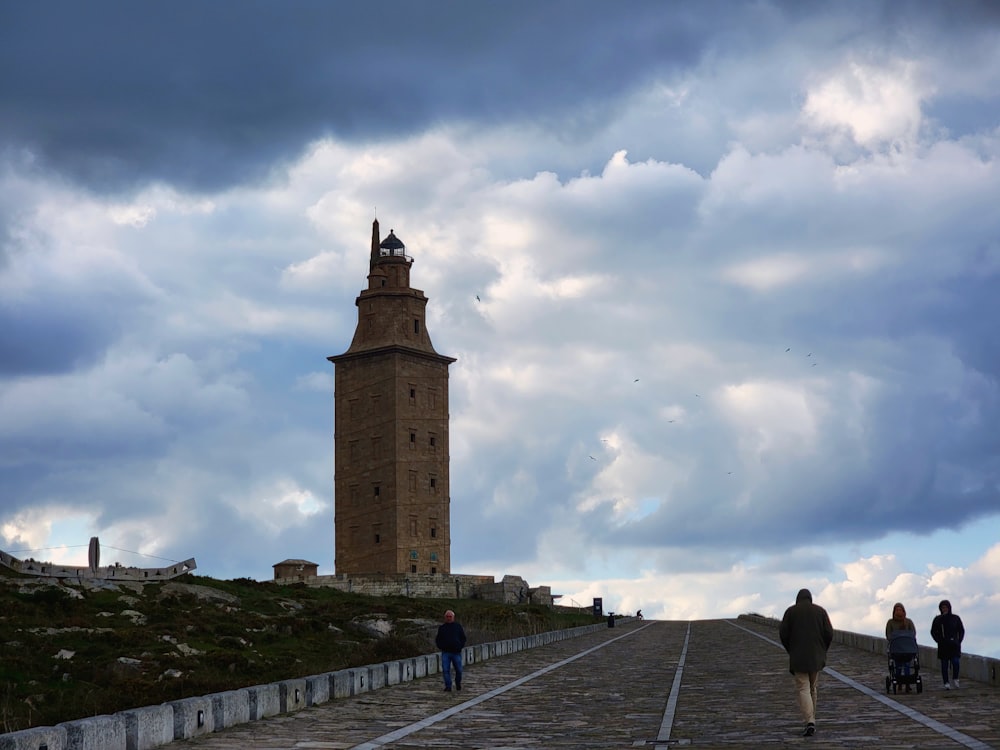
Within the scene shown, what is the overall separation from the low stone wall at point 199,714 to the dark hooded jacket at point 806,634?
706 centimetres

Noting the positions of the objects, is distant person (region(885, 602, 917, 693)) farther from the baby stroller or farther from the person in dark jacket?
the person in dark jacket

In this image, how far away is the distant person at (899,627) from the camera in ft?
68.9

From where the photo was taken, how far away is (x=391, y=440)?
335 ft

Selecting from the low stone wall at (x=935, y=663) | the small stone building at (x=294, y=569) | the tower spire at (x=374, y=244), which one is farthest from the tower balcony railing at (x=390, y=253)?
the low stone wall at (x=935, y=663)

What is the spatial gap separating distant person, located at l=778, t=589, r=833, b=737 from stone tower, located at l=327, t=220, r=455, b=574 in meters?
83.7

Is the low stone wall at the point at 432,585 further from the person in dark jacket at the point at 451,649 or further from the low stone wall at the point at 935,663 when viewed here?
the person in dark jacket at the point at 451,649

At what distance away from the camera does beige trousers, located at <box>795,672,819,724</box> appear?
1489 centimetres

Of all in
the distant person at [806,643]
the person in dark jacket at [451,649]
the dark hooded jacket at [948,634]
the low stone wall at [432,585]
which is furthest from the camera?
the low stone wall at [432,585]

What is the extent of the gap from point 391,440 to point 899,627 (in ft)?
269

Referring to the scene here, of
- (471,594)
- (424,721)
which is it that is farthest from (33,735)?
(471,594)

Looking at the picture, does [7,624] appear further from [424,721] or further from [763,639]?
[424,721]

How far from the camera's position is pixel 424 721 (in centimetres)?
1703

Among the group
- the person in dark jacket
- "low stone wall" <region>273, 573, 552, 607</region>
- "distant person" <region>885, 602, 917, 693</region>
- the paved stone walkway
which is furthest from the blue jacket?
"low stone wall" <region>273, 573, 552, 607</region>

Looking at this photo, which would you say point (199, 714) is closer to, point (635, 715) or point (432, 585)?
point (635, 715)
